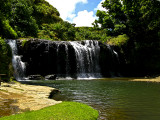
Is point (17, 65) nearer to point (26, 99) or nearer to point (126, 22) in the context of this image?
point (26, 99)

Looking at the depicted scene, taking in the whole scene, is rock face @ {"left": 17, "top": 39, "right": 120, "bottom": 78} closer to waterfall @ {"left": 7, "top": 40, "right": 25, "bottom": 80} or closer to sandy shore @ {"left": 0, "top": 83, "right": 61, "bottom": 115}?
waterfall @ {"left": 7, "top": 40, "right": 25, "bottom": 80}

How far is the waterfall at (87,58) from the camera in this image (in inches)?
1277

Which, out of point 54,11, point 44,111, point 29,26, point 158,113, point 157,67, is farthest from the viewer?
point 54,11

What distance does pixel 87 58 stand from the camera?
109 ft

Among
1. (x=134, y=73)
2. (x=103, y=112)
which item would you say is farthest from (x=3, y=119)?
(x=134, y=73)

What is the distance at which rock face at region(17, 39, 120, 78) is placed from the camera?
29.6 metres

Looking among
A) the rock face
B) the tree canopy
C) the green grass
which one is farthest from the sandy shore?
the tree canopy

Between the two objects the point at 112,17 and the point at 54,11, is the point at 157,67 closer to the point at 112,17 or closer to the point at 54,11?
the point at 112,17

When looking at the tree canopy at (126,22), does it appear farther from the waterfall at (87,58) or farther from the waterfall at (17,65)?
the waterfall at (17,65)

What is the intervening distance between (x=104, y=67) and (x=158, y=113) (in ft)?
95.7

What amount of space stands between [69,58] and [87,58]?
382 centimetres

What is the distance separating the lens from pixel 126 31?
4238 centimetres

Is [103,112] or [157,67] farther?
[157,67]

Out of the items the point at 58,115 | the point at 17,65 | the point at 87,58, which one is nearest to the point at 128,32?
the point at 87,58
